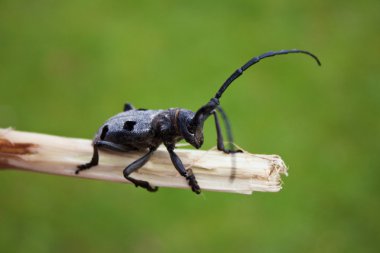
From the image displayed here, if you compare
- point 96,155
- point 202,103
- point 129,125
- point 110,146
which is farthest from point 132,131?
point 202,103

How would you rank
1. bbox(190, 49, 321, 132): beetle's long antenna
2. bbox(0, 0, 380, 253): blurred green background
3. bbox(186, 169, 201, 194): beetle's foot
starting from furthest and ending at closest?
bbox(0, 0, 380, 253): blurred green background
bbox(186, 169, 201, 194): beetle's foot
bbox(190, 49, 321, 132): beetle's long antenna

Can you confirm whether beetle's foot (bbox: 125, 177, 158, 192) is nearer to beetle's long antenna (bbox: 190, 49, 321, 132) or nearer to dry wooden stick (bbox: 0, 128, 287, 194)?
dry wooden stick (bbox: 0, 128, 287, 194)

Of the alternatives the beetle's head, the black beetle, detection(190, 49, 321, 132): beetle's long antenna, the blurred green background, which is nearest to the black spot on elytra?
the black beetle

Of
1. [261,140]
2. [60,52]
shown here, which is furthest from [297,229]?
[60,52]

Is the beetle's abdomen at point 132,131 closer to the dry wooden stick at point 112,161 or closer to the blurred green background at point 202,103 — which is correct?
the dry wooden stick at point 112,161

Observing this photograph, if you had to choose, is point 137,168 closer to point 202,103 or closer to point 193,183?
point 193,183

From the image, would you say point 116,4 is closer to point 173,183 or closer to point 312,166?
point 312,166

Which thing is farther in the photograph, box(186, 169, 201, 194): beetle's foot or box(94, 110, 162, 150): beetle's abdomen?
box(94, 110, 162, 150): beetle's abdomen
